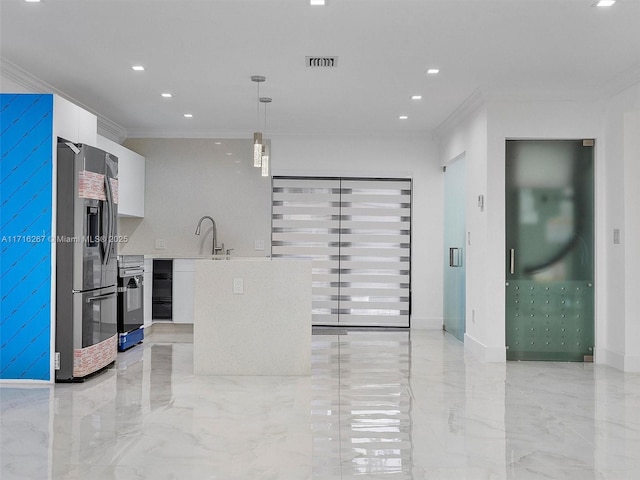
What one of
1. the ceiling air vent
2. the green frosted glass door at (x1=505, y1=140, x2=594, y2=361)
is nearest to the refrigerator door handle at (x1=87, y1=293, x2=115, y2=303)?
the ceiling air vent

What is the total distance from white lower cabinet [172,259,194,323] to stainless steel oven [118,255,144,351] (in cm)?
60

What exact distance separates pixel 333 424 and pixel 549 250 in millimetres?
3294

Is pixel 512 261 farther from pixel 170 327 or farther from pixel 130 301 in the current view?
pixel 170 327

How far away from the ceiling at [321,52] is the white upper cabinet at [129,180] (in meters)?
0.52

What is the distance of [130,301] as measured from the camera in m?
6.05

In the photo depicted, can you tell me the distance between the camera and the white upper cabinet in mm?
6777

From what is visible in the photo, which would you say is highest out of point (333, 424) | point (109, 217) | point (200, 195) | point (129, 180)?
point (129, 180)

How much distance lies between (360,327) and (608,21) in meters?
5.00

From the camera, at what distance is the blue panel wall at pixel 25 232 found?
442 centimetres

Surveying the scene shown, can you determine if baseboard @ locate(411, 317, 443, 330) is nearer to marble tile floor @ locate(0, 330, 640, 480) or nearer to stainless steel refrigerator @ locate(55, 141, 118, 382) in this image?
marble tile floor @ locate(0, 330, 640, 480)

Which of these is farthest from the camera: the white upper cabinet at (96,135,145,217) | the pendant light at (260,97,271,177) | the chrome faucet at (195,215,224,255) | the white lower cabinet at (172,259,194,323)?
the chrome faucet at (195,215,224,255)

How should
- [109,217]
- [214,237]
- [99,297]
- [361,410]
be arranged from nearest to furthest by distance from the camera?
[361,410] < [99,297] < [109,217] < [214,237]

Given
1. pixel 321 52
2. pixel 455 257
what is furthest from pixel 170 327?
pixel 321 52

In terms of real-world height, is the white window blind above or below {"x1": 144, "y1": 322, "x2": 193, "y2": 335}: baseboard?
above
